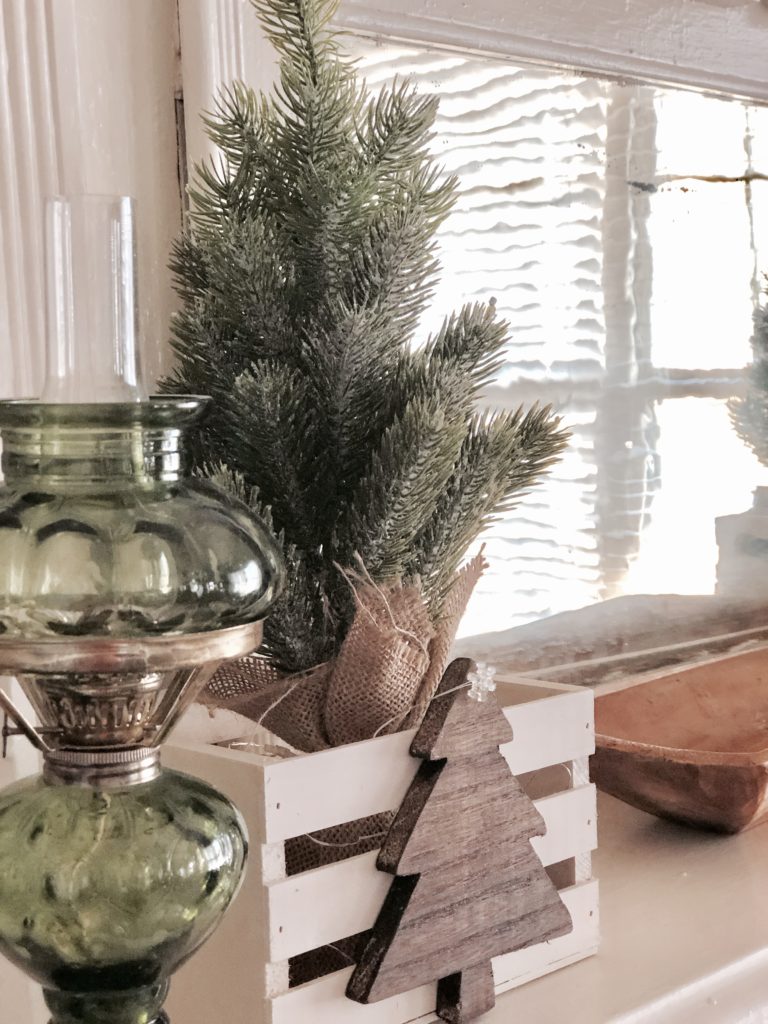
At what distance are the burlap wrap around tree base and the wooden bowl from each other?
10.9 inches

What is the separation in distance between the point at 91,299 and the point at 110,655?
15 centimetres

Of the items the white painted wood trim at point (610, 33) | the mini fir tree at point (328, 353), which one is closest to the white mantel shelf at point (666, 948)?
the mini fir tree at point (328, 353)

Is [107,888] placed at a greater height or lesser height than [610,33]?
lesser

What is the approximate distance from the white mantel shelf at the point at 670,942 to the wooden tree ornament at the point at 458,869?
4 cm

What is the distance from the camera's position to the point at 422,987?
1.93 ft

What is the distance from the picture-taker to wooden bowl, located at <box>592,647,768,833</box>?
804 mm

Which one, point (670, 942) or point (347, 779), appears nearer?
point (347, 779)

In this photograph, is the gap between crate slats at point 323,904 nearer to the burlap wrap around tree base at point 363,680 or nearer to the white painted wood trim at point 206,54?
the burlap wrap around tree base at point 363,680

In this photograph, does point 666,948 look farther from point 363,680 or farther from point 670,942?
point 363,680

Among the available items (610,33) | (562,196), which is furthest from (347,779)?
(610,33)

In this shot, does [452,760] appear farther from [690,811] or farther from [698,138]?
[698,138]

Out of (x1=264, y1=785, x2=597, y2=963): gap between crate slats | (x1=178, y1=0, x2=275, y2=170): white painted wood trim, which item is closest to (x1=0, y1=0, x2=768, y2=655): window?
(x1=178, y1=0, x2=275, y2=170): white painted wood trim

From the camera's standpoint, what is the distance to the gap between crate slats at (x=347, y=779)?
0.54 meters

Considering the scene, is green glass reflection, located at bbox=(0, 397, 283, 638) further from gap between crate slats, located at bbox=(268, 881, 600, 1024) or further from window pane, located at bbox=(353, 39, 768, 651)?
window pane, located at bbox=(353, 39, 768, 651)
